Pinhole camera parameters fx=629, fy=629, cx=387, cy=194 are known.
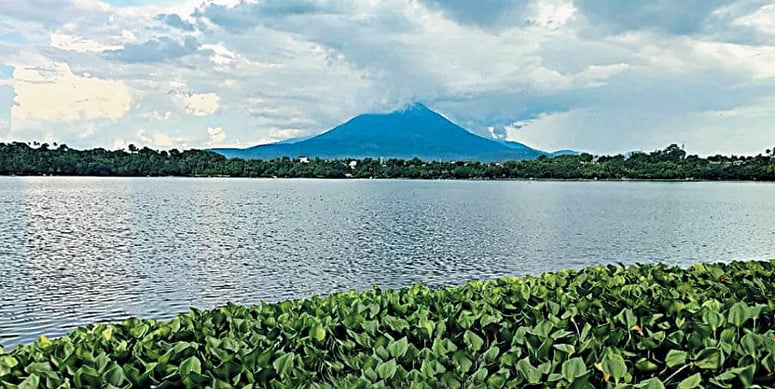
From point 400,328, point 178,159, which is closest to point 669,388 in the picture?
point 400,328

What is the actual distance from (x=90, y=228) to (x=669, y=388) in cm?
3585

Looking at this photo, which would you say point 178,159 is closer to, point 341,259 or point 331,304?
point 341,259

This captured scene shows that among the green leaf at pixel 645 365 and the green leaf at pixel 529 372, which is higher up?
the green leaf at pixel 529 372

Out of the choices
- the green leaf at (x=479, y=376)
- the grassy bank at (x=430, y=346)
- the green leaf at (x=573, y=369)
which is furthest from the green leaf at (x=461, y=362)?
the green leaf at (x=573, y=369)

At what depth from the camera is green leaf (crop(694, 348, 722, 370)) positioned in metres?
3.43

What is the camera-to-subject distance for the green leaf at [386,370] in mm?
3098

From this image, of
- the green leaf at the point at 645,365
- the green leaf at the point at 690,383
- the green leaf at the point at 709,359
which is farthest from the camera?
the green leaf at the point at 645,365

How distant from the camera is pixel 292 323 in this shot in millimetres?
4301

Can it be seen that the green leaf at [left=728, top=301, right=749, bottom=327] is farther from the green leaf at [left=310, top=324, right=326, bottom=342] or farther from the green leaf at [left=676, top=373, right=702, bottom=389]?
the green leaf at [left=310, top=324, right=326, bottom=342]

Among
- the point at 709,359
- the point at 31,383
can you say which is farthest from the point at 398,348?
the point at 31,383

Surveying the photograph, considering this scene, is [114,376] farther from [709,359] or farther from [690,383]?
[709,359]

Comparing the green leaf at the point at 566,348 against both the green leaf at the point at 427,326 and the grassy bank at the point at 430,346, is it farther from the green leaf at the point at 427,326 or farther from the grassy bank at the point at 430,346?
the green leaf at the point at 427,326

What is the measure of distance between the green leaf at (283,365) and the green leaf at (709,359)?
2.23 metres

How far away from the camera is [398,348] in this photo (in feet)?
11.6
